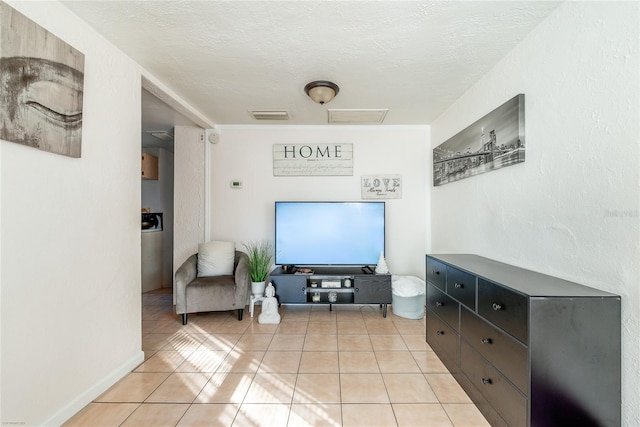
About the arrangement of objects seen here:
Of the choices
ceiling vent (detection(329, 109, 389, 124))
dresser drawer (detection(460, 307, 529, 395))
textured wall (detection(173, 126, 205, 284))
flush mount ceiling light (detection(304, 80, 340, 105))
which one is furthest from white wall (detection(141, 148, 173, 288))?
dresser drawer (detection(460, 307, 529, 395))

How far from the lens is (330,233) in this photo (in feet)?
10.9

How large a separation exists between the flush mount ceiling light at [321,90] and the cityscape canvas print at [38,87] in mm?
1581

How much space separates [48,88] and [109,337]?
62.6 inches

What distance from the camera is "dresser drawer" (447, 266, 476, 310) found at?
66.9 inches

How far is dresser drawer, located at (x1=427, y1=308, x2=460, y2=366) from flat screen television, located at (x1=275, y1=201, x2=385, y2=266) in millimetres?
1067

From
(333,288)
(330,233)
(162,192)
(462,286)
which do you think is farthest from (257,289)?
(162,192)

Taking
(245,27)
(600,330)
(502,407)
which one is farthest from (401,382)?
(245,27)

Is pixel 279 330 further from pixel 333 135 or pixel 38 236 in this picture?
pixel 333 135

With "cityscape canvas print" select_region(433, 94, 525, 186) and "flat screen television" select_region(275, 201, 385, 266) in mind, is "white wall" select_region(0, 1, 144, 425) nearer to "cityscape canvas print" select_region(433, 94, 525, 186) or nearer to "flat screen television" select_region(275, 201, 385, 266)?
"flat screen television" select_region(275, 201, 385, 266)

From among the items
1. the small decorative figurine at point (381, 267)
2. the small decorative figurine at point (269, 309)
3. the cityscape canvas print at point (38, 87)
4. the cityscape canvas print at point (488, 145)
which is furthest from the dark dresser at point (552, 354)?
the cityscape canvas print at point (38, 87)

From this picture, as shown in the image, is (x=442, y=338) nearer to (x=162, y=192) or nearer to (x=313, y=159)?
(x=313, y=159)

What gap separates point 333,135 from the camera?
3596mm

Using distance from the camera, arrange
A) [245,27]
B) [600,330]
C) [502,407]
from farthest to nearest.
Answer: [245,27]
[502,407]
[600,330]

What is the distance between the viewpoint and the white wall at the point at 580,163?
116cm
